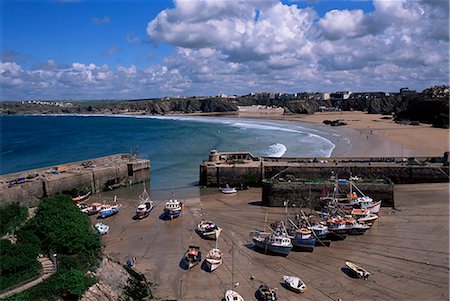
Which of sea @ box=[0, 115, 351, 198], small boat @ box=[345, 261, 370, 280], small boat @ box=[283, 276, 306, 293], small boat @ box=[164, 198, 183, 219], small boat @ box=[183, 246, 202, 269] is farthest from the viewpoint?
sea @ box=[0, 115, 351, 198]

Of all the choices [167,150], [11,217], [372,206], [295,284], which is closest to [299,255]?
[295,284]

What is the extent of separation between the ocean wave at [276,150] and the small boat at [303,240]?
94.0ft

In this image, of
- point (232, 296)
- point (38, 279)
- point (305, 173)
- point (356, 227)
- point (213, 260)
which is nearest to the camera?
point (38, 279)

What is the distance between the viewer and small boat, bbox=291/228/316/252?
22109mm

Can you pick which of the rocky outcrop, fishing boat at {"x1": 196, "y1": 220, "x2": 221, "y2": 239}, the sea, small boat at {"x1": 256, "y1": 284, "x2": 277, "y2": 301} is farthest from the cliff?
the rocky outcrop

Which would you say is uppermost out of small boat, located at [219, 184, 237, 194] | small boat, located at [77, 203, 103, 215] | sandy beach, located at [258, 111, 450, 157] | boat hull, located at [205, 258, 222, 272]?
sandy beach, located at [258, 111, 450, 157]

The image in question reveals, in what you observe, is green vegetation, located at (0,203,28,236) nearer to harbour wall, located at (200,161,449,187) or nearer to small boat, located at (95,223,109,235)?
small boat, located at (95,223,109,235)

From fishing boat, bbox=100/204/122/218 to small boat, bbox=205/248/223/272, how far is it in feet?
37.1

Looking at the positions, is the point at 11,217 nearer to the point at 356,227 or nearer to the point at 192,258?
the point at 192,258

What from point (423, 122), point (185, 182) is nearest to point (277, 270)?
point (185, 182)

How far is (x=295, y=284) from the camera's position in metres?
17.7

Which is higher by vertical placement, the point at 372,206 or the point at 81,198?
the point at 372,206

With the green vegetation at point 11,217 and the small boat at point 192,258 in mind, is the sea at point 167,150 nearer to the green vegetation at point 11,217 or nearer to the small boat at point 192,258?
the small boat at point 192,258

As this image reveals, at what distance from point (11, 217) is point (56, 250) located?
9.72 feet
